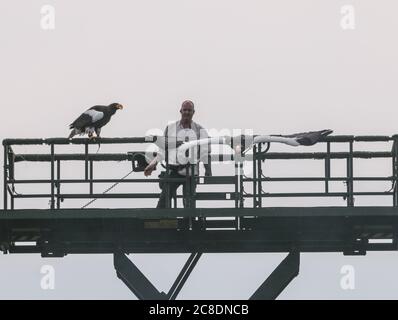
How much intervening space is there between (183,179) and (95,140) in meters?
1.57

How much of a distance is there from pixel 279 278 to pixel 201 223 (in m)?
1.73

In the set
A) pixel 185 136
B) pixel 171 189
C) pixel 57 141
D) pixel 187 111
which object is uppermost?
pixel 187 111

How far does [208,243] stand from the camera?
70.8 ft

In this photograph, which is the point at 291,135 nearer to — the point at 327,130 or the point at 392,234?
the point at 327,130

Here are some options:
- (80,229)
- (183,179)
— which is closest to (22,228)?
(80,229)

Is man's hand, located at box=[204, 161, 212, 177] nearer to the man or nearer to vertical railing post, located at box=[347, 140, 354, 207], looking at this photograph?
the man

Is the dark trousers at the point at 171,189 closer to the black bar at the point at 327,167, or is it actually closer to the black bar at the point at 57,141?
the black bar at the point at 57,141

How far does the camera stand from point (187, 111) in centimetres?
2030

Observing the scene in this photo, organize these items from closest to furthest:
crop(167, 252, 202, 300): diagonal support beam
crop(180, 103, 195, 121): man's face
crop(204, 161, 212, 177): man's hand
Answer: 1. crop(180, 103, 195, 121): man's face
2. crop(204, 161, 212, 177): man's hand
3. crop(167, 252, 202, 300): diagonal support beam

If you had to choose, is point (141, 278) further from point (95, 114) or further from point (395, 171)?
point (395, 171)

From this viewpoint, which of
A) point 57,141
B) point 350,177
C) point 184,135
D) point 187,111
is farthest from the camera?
point 57,141

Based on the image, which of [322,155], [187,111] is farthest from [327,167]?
[187,111]

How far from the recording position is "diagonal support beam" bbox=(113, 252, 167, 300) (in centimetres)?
2195

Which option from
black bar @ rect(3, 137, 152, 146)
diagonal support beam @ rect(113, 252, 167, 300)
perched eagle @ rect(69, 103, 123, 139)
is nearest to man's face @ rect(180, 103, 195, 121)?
black bar @ rect(3, 137, 152, 146)
